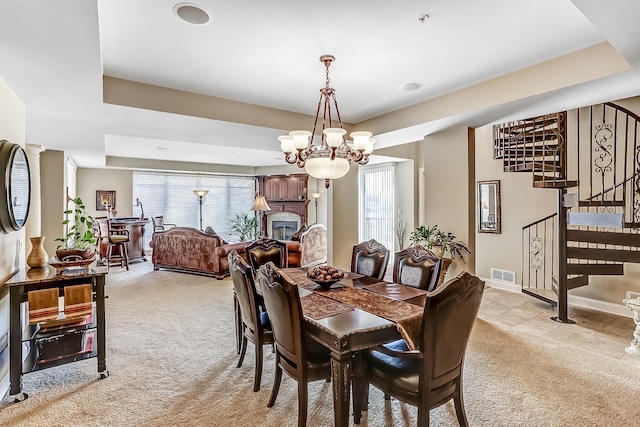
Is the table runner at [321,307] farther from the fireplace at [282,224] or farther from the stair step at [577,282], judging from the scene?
the fireplace at [282,224]

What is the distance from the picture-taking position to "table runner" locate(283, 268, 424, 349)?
2.07 meters

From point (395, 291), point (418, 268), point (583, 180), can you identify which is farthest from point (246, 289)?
point (583, 180)

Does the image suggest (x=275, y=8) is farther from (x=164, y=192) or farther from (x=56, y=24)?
(x=164, y=192)

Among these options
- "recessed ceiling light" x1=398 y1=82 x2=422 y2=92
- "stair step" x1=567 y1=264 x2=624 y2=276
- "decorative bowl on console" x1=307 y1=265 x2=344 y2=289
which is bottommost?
"stair step" x1=567 y1=264 x2=624 y2=276

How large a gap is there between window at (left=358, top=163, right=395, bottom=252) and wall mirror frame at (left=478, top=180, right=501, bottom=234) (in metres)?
2.18

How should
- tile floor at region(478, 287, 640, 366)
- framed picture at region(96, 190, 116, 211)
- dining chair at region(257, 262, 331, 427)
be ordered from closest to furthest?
dining chair at region(257, 262, 331, 427) < tile floor at region(478, 287, 640, 366) < framed picture at region(96, 190, 116, 211)

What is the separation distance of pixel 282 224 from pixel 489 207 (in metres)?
6.11

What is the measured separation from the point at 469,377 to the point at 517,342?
43.2 inches

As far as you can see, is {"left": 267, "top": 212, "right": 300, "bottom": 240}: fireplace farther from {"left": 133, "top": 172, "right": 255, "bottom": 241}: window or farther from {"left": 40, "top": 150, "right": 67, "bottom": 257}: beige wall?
{"left": 40, "top": 150, "right": 67, "bottom": 257}: beige wall

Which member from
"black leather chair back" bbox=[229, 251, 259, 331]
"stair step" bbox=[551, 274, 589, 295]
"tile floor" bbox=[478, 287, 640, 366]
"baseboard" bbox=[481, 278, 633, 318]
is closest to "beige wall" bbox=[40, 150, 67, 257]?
"black leather chair back" bbox=[229, 251, 259, 331]

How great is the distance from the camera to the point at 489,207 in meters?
5.81

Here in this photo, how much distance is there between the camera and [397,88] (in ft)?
12.0

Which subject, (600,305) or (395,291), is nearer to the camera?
(395,291)

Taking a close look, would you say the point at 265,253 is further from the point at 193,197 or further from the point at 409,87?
the point at 193,197
